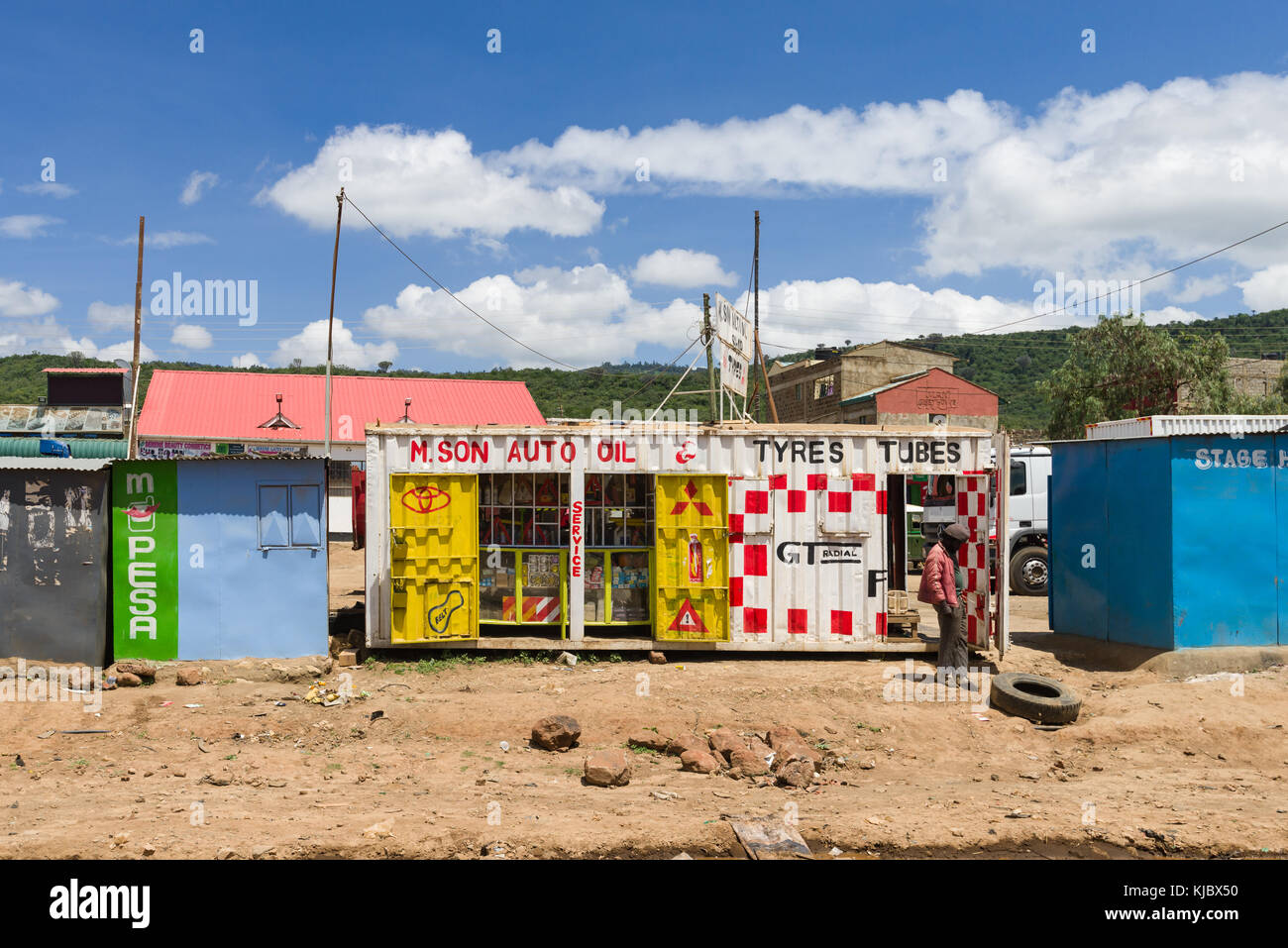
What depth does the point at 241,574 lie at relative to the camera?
1048 cm

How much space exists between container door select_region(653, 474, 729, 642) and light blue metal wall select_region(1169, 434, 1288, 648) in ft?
18.2

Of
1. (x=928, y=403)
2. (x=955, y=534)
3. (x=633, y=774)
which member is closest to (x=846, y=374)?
(x=928, y=403)

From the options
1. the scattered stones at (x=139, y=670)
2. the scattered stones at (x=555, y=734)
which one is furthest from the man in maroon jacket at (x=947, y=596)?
the scattered stones at (x=139, y=670)

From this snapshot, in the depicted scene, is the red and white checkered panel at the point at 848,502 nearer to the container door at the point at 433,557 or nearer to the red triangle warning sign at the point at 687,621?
the red triangle warning sign at the point at 687,621

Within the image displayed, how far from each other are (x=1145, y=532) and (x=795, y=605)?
4.51m

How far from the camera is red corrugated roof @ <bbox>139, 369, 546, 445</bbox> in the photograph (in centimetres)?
3189

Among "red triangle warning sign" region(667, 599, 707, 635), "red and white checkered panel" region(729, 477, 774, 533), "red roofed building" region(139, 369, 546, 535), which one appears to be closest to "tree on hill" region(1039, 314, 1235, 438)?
"red roofed building" region(139, 369, 546, 535)

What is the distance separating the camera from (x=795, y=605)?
36.1 feet

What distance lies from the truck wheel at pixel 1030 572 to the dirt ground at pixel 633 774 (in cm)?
665

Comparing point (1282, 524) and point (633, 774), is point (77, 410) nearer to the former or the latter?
point (633, 774)

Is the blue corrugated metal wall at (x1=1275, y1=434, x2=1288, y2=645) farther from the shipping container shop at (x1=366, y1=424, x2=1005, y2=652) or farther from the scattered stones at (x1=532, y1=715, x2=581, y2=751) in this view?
the scattered stones at (x1=532, y1=715, x2=581, y2=751)

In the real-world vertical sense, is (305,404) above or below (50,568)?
above

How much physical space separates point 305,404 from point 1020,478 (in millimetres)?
27302

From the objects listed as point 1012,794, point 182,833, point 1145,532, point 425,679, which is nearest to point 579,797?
point 182,833
